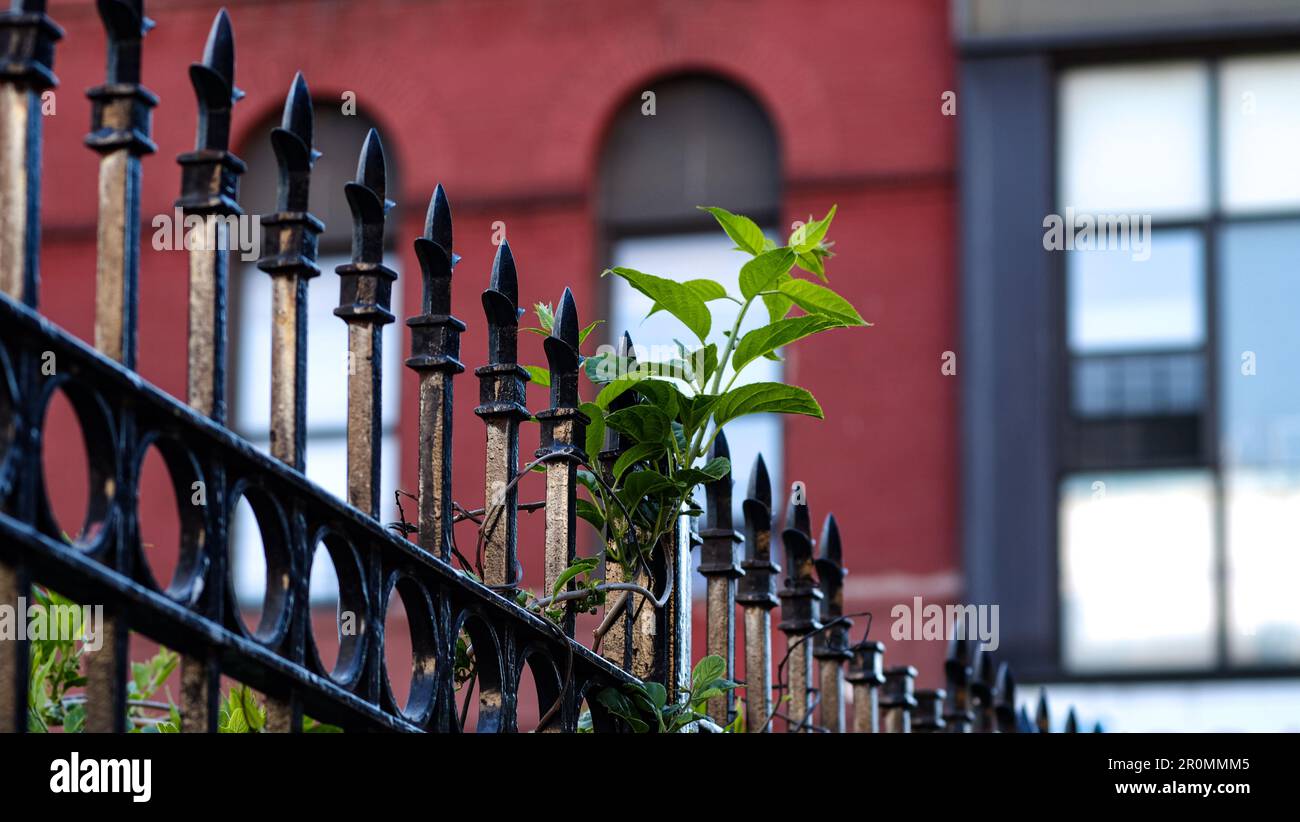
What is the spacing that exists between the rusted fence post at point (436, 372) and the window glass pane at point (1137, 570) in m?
10.6

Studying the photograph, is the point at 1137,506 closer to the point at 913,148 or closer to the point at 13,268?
the point at 913,148

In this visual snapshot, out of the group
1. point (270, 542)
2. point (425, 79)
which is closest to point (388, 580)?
point (270, 542)

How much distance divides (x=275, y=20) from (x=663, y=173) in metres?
3.24

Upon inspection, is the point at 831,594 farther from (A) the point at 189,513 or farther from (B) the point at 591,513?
(A) the point at 189,513

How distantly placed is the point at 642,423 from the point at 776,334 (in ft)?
0.86

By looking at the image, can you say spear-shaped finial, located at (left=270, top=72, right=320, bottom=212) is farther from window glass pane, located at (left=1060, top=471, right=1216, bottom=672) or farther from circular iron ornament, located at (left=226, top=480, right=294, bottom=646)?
window glass pane, located at (left=1060, top=471, right=1216, bottom=672)

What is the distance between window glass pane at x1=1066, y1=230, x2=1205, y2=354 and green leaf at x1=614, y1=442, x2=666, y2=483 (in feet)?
33.5

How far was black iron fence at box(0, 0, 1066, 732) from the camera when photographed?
1.84 m

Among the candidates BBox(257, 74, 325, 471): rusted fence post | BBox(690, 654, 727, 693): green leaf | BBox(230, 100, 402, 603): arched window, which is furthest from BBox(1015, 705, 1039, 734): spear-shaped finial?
BBox(230, 100, 402, 603): arched window

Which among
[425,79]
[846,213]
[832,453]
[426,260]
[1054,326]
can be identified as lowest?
[426,260]

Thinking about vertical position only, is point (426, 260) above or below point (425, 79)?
below

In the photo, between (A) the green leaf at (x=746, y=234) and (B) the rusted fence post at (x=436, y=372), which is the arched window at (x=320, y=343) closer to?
(A) the green leaf at (x=746, y=234)

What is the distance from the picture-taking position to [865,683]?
4629 millimetres
